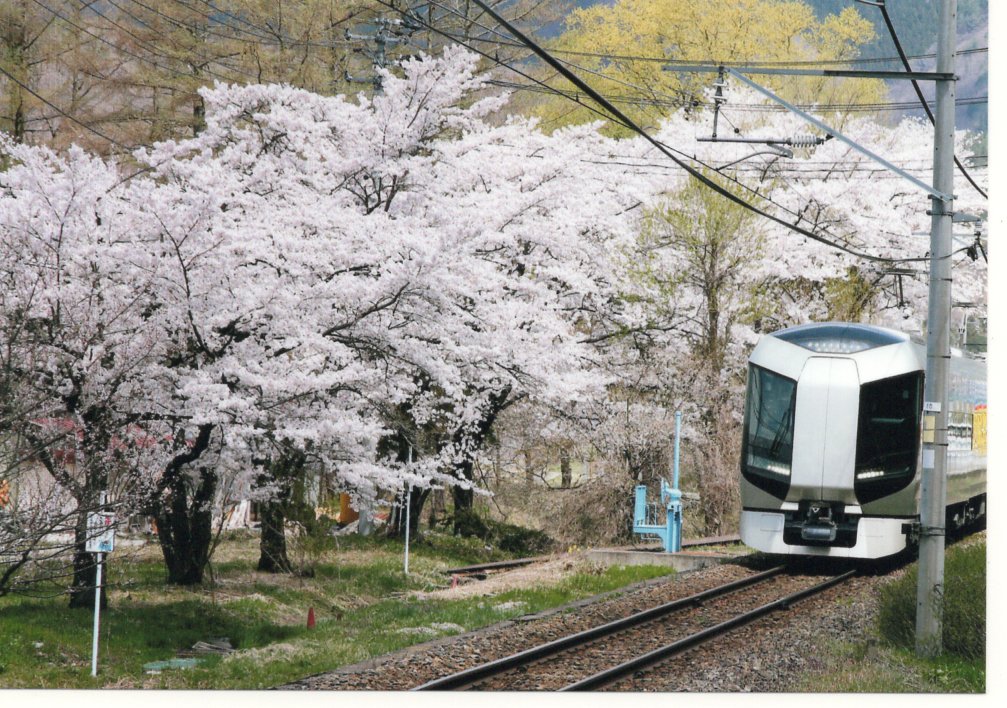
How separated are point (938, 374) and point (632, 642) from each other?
286 cm

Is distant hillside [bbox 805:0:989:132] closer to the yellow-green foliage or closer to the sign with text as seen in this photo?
the yellow-green foliage

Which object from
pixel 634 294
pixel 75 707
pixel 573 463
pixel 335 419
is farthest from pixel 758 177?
pixel 75 707

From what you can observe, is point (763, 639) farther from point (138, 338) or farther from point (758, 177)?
point (758, 177)

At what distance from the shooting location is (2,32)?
15.4 meters

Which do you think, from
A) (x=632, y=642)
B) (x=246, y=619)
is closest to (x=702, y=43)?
(x=246, y=619)

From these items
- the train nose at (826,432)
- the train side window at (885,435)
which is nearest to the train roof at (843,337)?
the train nose at (826,432)

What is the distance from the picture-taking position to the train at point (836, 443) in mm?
9945

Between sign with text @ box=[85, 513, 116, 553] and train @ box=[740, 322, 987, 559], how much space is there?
5.56 metres

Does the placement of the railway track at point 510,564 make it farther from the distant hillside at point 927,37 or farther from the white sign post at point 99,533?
the white sign post at point 99,533

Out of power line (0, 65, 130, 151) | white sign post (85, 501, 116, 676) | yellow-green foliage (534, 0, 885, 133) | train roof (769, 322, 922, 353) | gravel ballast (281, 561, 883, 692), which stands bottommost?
gravel ballast (281, 561, 883, 692)

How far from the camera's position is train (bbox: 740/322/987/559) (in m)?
9.95

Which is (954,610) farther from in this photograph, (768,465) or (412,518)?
(412,518)

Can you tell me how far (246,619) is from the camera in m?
10.6

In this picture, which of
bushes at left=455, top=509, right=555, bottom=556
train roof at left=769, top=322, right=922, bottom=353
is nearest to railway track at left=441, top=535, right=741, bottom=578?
bushes at left=455, top=509, right=555, bottom=556
